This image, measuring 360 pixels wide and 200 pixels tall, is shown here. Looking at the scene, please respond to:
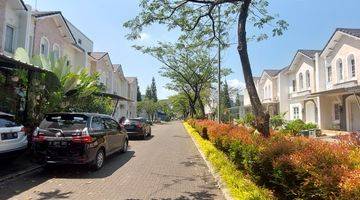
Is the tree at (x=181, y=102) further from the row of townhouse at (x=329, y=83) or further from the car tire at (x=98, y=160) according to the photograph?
the car tire at (x=98, y=160)

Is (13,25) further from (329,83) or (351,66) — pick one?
(329,83)

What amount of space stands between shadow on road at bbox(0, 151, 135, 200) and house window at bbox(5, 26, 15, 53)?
9763 millimetres

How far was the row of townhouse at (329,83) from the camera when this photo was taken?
25.7 m

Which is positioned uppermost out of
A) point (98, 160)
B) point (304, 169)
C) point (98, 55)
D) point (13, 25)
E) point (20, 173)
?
point (98, 55)

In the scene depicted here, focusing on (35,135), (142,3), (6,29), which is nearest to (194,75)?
(6,29)

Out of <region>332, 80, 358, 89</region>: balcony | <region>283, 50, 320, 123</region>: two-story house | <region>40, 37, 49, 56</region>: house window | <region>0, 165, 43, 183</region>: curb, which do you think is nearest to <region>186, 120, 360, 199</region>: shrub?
<region>0, 165, 43, 183</region>: curb

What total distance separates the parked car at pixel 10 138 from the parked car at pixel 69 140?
1.24 ft

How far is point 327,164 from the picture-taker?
17.7 feet

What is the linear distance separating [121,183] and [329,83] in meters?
24.7

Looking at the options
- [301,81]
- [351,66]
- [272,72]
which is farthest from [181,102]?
[351,66]

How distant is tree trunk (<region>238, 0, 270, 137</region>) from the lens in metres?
10.5

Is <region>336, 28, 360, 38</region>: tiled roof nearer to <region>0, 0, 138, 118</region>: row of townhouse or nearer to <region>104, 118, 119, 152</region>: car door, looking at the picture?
<region>0, 0, 138, 118</region>: row of townhouse

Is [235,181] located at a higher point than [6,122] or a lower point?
lower

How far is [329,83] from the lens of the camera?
2923 cm
